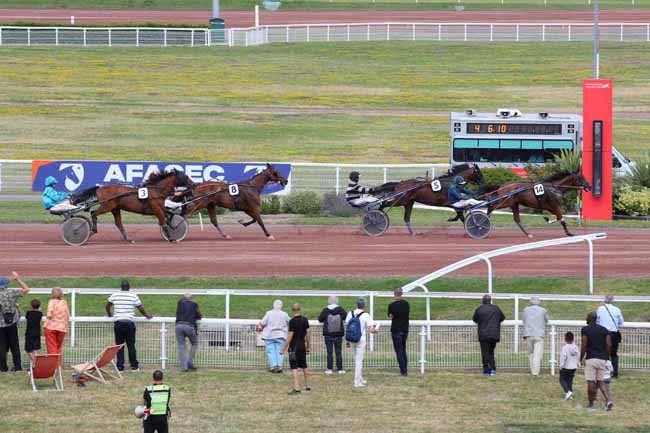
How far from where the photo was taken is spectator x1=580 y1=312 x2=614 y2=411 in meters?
16.6

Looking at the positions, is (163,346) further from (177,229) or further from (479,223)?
(479,223)

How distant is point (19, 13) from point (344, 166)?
134ft

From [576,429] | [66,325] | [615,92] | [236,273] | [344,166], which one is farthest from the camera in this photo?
[615,92]

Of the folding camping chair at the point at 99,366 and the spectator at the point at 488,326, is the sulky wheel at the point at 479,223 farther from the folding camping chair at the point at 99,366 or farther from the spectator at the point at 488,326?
the folding camping chair at the point at 99,366

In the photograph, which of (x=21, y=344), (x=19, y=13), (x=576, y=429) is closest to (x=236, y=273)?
(x=21, y=344)

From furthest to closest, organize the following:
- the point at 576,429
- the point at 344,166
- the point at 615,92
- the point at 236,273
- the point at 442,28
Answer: the point at 442,28 → the point at 615,92 → the point at 344,166 → the point at 236,273 → the point at 576,429

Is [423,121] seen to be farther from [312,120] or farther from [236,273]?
[236,273]

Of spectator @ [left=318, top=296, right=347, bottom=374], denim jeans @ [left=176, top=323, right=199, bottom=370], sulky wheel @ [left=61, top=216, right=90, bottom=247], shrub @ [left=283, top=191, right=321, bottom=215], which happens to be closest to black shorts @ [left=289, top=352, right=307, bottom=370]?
spectator @ [left=318, top=296, right=347, bottom=374]

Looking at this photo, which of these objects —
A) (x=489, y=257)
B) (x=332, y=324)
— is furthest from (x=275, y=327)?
(x=489, y=257)

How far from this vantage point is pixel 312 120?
5047 centimetres

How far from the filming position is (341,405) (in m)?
16.7

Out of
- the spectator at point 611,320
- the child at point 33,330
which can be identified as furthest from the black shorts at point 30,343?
the spectator at point 611,320

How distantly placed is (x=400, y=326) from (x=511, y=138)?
2030 cm

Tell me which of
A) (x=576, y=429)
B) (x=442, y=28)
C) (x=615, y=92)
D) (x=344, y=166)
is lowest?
(x=576, y=429)
